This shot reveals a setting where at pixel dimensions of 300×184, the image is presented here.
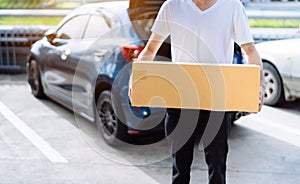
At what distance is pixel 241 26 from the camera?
2.51 m

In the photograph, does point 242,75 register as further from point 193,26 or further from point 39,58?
point 39,58

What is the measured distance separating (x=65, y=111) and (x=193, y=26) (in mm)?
4241

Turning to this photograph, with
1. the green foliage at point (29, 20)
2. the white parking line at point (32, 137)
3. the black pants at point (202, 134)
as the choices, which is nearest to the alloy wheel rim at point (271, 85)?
the white parking line at point (32, 137)

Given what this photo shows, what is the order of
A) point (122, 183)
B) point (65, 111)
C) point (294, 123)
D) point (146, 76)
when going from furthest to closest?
point (65, 111)
point (294, 123)
point (122, 183)
point (146, 76)

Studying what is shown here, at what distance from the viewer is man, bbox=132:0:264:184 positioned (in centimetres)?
252

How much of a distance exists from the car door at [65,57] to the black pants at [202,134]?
9.54ft

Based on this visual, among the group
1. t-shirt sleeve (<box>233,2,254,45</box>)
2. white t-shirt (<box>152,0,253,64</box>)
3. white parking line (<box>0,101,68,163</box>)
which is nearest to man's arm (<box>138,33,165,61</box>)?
white t-shirt (<box>152,0,253,64</box>)

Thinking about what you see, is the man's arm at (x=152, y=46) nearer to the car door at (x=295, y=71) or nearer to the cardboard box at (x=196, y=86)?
the cardboard box at (x=196, y=86)

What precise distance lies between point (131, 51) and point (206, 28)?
2199mm

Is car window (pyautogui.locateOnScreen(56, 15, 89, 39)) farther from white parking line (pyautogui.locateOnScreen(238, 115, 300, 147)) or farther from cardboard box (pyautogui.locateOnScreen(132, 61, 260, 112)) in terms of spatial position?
cardboard box (pyautogui.locateOnScreen(132, 61, 260, 112))

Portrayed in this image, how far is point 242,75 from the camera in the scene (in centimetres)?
230

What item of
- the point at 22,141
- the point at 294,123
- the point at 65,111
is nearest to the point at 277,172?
the point at 294,123

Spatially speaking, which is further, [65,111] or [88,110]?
[65,111]

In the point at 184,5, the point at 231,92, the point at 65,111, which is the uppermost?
the point at 184,5
